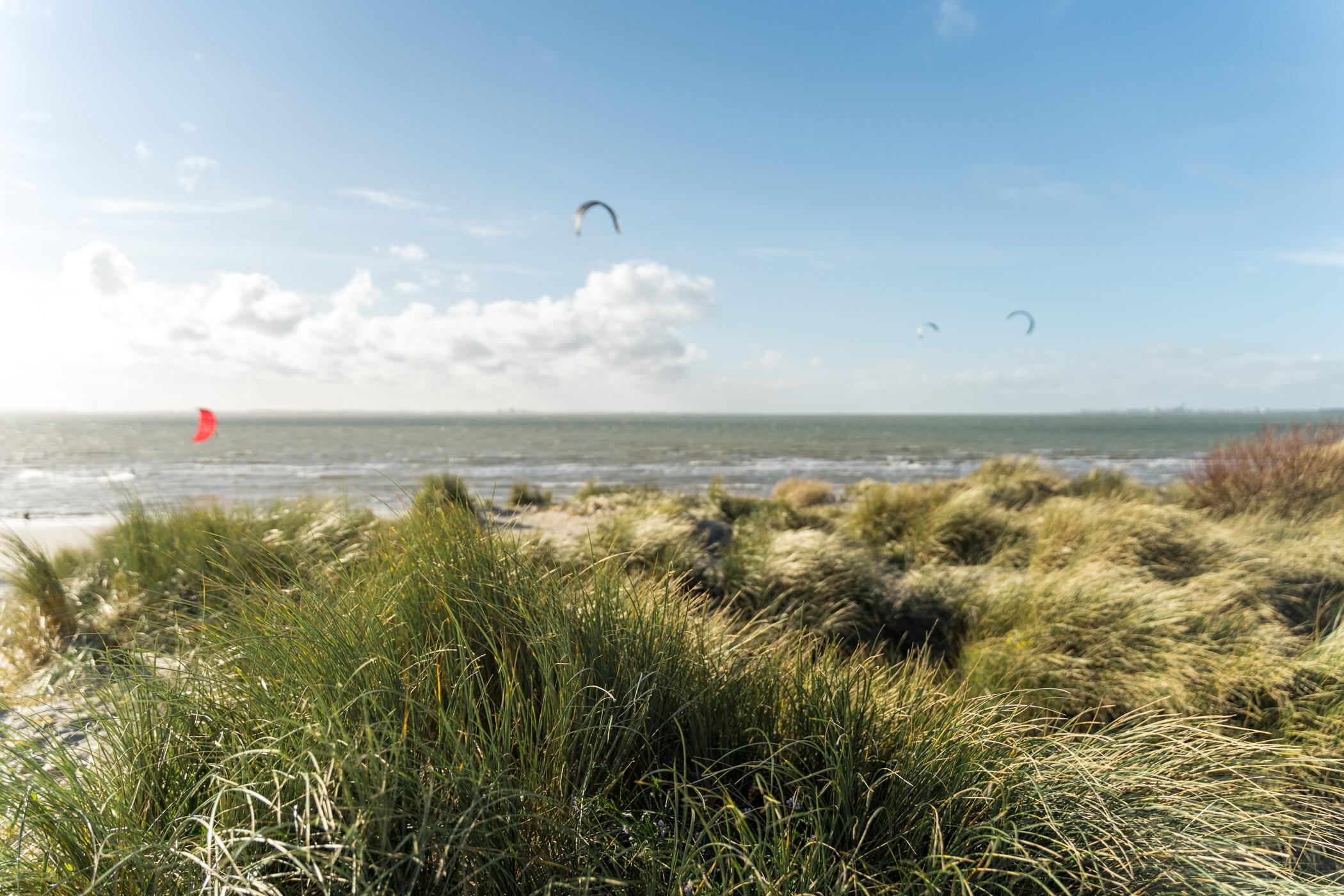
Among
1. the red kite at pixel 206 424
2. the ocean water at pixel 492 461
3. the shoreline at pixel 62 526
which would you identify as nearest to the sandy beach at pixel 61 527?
the shoreline at pixel 62 526

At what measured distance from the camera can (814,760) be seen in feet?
7.60

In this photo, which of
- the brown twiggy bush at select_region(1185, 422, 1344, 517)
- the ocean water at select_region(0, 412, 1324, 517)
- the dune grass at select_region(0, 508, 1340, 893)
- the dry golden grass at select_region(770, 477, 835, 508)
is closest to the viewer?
the dune grass at select_region(0, 508, 1340, 893)

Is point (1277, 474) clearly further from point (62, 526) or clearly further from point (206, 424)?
point (62, 526)

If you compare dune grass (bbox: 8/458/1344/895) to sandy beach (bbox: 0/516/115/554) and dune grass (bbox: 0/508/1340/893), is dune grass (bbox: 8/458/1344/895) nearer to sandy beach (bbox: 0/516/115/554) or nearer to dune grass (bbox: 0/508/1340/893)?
dune grass (bbox: 0/508/1340/893)

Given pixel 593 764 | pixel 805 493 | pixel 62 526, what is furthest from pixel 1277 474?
pixel 62 526

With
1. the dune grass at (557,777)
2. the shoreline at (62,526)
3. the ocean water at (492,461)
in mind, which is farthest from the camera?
the ocean water at (492,461)

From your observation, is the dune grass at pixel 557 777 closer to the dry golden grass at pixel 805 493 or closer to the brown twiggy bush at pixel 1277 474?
the brown twiggy bush at pixel 1277 474

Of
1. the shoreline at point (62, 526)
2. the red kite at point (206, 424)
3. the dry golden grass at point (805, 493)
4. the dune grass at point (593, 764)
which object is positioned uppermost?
the red kite at point (206, 424)

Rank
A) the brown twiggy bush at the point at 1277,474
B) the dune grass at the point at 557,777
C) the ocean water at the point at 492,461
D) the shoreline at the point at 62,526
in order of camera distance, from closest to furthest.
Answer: the dune grass at the point at 557,777, the brown twiggy bush at the point at 1277,474, the shoreline at the point at 62,526, the ocean water at the point at 492,461

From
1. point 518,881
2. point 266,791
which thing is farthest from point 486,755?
point 266,791

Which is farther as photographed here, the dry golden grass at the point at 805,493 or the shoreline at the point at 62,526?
the dry golden grass at the point at 805,493

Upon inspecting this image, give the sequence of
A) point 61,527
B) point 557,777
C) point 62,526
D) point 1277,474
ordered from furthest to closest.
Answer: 1. point 62,526
2. point 61,527
3. point 1277,474
4. point 557,777

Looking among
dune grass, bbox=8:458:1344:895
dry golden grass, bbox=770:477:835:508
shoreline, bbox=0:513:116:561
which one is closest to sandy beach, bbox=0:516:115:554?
shoreline, bbox=0:513:116:561

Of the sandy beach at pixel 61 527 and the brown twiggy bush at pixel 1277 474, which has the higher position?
the brown twiggy bush at pixel 1277 474
